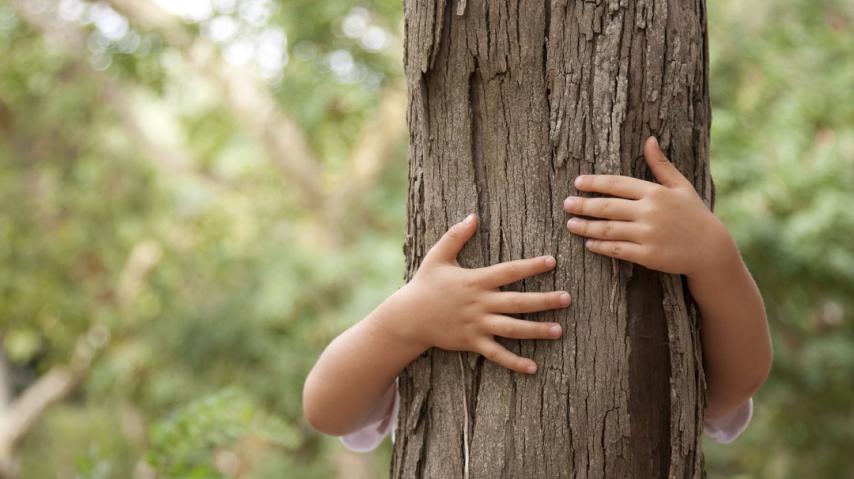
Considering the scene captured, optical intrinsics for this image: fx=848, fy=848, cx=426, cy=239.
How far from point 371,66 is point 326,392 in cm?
429

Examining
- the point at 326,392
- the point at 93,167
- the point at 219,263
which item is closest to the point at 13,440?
the point at 93,167

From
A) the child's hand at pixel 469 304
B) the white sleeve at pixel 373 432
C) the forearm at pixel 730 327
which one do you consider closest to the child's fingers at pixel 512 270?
the child's hand at pixel 469 304

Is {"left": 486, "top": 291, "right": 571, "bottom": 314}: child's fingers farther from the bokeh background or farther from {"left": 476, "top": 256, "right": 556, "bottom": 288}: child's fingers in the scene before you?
the bokeh background

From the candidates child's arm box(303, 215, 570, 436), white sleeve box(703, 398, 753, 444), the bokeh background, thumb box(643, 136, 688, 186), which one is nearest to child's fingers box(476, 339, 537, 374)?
child's arm box(303, 215, 570, 436)

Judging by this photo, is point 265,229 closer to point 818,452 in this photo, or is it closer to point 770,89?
point 770,89

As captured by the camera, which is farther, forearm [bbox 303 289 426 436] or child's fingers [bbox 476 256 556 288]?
forearm [bbox 303 289 426 436]

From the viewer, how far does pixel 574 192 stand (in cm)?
135

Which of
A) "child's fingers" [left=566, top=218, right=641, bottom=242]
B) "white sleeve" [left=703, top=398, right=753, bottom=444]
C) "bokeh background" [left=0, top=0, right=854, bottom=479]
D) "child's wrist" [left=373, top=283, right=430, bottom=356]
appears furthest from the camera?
"bokeh background" [left=0, top=0, right=854, bottom=479]

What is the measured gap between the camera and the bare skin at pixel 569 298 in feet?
4.28

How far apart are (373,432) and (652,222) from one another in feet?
2.71

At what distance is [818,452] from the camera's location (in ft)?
19.1

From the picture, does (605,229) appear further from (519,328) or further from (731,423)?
(731,423)

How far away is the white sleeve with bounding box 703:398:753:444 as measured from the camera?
177 cm

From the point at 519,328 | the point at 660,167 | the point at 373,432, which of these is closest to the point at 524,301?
the point at 519,328
